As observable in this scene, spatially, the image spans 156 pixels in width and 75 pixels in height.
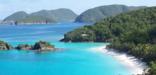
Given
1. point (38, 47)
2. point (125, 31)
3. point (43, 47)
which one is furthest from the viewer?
point (125, 31)

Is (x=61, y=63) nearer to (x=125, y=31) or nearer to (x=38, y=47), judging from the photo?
(x=38, y=47)

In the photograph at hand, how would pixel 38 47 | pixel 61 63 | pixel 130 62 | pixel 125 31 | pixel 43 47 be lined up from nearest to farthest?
pixel 130 62
pixel 61 63
pixel 43 47
pixel 38 47
pixel 125 31

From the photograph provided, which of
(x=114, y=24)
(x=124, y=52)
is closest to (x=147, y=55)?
(x=124, y=52)

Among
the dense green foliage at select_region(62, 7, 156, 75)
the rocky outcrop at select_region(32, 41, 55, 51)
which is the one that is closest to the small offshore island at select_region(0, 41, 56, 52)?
the rocky outcrop at select_region(32, 41, 55, 51)

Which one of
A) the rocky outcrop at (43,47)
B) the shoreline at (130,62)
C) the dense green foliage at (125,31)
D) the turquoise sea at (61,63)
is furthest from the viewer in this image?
the rocky outcrop at (43,47)

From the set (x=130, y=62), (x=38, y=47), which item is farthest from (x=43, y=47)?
(x=130, y=62)

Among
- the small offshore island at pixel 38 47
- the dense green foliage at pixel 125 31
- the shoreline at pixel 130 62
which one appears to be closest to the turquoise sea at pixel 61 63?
the shoreline at pixel 130 62

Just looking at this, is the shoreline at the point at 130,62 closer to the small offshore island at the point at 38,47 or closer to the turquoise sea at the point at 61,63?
the turquoise sea at the point at 61,63

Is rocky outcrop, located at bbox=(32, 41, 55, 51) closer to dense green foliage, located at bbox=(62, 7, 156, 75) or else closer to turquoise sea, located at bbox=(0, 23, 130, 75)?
turquoise sea, located at bbox=(0, 23, 130, 75)

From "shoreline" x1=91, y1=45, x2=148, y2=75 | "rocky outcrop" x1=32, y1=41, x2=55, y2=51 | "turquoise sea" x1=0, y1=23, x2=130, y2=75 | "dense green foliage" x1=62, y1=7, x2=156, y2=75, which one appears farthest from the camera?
"rocky outcrop" x1=32, y1=41, x2=55, y2=51
